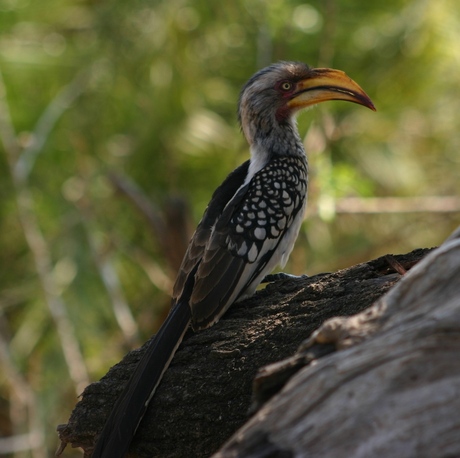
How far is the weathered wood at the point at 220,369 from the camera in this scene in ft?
10.6

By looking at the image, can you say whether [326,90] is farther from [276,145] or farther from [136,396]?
[136,396]

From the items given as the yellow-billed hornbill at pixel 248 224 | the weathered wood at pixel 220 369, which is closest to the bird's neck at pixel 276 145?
the yellow-billed hornbill at pixel 248 224

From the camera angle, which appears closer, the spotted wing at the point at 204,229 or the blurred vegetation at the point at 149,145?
the spotted wing at the point at 204,229

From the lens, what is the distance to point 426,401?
219 cm

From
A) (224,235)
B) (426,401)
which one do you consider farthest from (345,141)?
(426,401)

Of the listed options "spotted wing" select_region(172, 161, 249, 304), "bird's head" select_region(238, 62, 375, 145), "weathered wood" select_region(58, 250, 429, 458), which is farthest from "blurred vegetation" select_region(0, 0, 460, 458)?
"weathered wood" select_region(58, 250, 429, 458)

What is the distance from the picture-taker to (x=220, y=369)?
3.31m

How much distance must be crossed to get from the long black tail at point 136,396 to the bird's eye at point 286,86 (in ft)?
5.95

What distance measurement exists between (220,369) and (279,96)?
2.04 meters

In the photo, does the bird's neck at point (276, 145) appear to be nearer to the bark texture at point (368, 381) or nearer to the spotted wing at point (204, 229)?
the spotted wing at point (204, 229)

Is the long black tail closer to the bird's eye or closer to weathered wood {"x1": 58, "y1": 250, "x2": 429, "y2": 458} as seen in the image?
weathered wood {"x1": 58, "y1": 250, "x2": 429, "y2": 458}

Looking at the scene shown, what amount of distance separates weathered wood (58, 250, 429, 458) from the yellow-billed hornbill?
9 centimetres

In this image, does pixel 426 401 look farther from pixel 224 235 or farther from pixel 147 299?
pixel 147 299

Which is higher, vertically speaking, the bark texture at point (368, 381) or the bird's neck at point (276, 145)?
the bird's neck at point (276, 145)
